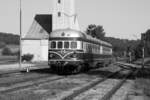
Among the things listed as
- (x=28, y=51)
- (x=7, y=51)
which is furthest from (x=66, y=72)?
(x=7, y=51)

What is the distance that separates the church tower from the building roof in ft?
27.9

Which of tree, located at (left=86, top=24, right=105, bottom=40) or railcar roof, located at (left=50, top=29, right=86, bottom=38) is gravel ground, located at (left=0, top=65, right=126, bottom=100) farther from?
tree, located at (left=86, top=24, right=105, bottom=40)

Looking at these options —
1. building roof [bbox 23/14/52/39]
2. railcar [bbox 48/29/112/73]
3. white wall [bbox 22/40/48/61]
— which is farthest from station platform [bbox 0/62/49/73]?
building roof [bbox 23/14/52/39]

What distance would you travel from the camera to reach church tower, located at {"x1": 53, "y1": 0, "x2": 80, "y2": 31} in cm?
6938

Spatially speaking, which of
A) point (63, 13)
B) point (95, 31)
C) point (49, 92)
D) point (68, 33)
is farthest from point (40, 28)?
point (49, 92)

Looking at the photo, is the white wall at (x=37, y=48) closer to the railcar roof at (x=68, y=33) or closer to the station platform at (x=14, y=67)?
the station platform at (x=14, y=67)

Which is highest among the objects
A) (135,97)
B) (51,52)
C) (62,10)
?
(62,10)

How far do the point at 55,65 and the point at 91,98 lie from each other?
446 inches

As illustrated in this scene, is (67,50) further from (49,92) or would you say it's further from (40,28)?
(40,28)

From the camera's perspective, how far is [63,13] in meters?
69.9

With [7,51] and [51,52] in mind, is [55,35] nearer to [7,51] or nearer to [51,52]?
[51,52]

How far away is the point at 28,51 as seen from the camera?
78562mm

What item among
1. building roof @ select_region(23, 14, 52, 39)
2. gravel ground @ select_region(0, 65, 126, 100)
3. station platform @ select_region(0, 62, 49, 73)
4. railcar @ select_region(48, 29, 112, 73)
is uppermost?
building roof @ select_region(23, 14, 52, 39)

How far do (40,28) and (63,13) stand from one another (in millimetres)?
12247
